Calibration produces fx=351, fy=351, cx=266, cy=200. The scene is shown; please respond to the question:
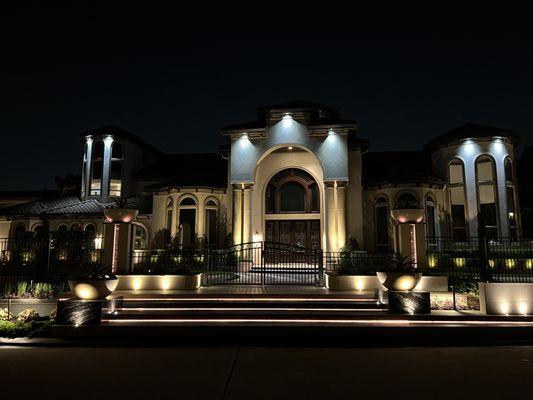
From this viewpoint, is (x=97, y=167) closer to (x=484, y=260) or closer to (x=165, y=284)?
(x=165, y=284)

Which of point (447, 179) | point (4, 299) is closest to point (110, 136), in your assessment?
point (4, 299)

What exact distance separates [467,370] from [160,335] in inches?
247

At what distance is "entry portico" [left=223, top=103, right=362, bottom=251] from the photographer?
18.1m

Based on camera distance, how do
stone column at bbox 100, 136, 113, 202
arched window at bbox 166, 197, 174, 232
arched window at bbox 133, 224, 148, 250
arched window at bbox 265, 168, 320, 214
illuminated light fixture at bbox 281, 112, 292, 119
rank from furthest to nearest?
stone column at bbox 100, 136, 113, 202 < arched window at bbox 133, 224, 148, 250 < arched window at bbox 166, 197, 174, 232 < arched window at bbox 265, 168, 320, 214 < illuminated light fixture at bbox 281, 112, 292, 119

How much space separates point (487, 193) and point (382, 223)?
6.46 meters

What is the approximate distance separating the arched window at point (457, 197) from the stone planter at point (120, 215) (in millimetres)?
17640

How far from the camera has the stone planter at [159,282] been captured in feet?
39.9

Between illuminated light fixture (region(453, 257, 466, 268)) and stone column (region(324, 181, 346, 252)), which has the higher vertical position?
stone column (region(324, 181, 346, 252))

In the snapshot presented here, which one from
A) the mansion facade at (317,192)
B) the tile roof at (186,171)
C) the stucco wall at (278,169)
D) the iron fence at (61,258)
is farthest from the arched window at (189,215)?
the iron fence at (61,258)

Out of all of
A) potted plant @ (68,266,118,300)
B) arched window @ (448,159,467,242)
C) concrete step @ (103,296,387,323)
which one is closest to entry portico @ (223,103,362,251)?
arched window @ (448,159,467,242)

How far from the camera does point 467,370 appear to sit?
6055 mm

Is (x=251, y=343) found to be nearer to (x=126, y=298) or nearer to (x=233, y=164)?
(x=126, y=298)

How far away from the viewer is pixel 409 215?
11.0 meters

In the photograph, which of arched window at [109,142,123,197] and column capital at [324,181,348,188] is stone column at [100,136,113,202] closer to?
arched window at [109,142,123,197]
